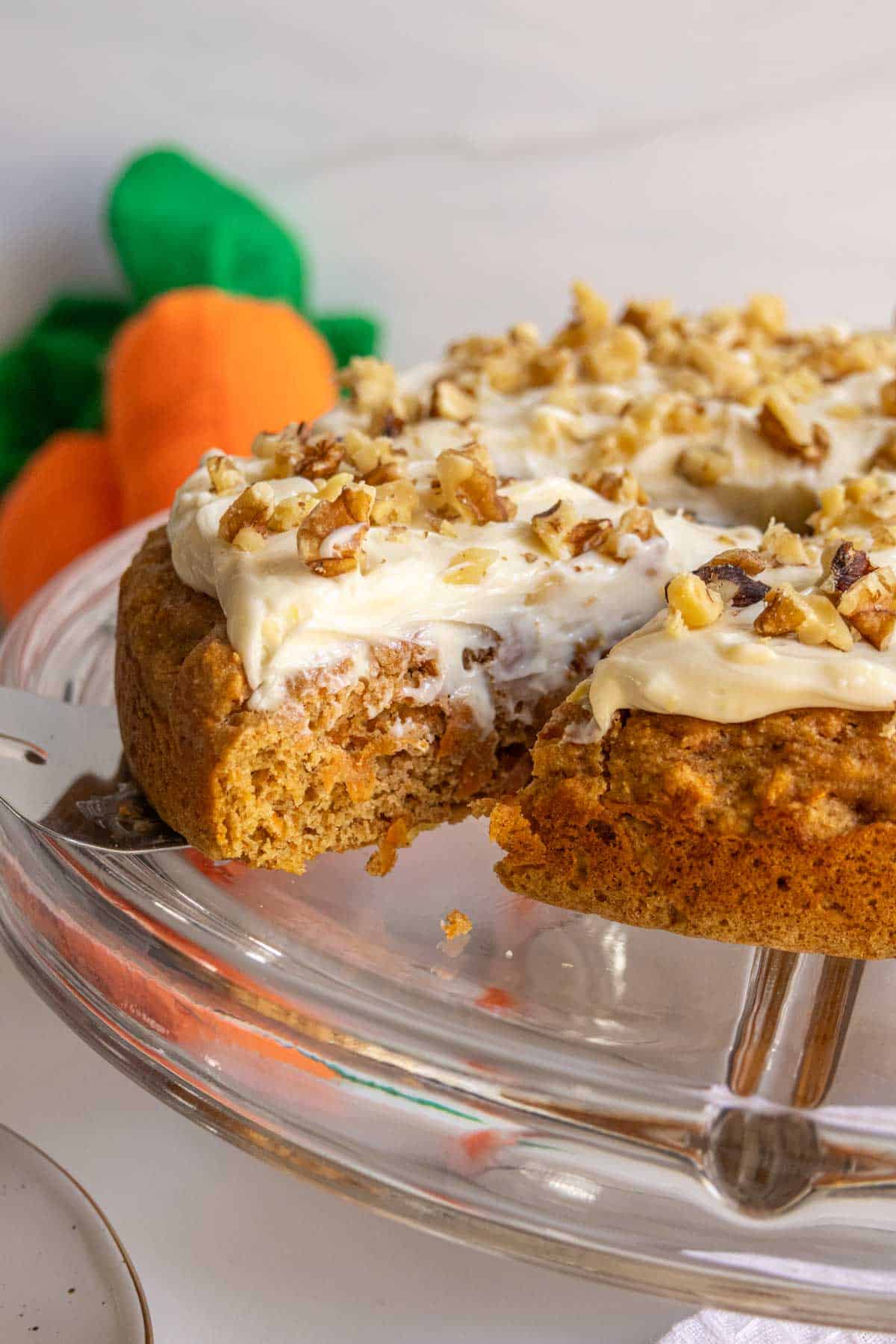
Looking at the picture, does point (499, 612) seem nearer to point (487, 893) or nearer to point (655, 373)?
point (487, 893)

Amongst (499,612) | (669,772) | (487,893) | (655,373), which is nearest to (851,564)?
(669,772)

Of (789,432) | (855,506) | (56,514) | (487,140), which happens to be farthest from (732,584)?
(487,140)

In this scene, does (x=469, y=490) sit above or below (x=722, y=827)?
above

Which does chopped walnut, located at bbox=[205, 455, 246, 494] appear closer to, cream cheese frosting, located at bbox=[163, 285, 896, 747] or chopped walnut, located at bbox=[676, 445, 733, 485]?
cream cheese frosting, located at bbox=[163, 285, 896, 747]

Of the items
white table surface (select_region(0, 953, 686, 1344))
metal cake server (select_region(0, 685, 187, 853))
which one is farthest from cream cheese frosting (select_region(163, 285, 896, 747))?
white table surface (select_region(0, 953, 686, 1344))

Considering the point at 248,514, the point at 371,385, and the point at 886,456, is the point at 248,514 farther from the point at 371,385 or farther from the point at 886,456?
the point at 886,456

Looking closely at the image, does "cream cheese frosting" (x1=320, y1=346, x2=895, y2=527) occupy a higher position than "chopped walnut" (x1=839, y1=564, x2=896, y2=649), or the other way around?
"chopped walnut" (x1=839, y1=564, x2=896, y2=649)
